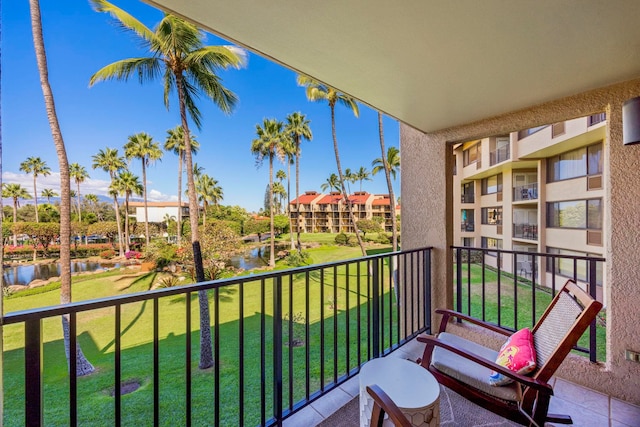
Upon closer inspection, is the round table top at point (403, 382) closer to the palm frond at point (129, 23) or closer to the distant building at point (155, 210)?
the palm frond at point (129, 23)

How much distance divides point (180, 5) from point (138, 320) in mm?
15758

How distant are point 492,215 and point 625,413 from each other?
15416 millimetres

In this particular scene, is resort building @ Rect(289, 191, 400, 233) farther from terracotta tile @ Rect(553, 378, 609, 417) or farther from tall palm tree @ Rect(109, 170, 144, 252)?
terracotta tile @ Rect(553, 378, 609, 417)

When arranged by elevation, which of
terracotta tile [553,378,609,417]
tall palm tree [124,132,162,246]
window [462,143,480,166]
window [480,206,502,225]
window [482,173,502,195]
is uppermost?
tall palm tree [124,132,162,246]

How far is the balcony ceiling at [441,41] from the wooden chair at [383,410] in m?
1.83

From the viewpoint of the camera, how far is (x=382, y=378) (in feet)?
4.98

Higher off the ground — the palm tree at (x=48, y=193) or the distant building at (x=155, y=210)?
the palm tree at (x=48, y=193)

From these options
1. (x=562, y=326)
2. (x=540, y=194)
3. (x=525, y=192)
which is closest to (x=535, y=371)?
(x=562, y=326)

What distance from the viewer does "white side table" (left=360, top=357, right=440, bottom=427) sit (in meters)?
1.32

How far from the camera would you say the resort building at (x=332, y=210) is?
3152 centimetres

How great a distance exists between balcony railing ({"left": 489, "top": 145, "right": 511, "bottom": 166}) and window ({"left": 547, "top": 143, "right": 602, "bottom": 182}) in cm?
157

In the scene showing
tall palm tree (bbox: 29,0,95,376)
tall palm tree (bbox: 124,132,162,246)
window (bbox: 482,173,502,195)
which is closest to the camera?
tall palm tree (bbox: 29,0,95,376)

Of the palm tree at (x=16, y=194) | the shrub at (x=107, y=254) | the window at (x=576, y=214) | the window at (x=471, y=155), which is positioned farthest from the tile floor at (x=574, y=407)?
the shrub at (x=107, y=254)

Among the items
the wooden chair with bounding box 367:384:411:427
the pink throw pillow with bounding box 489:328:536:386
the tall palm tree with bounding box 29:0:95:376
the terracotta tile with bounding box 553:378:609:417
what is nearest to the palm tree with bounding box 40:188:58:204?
the tall palm tree with bounding box 29:0:95:376
